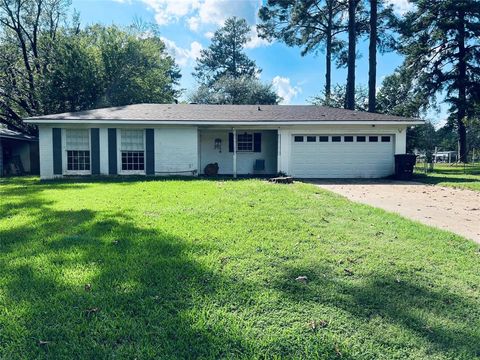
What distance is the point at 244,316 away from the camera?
259 cm

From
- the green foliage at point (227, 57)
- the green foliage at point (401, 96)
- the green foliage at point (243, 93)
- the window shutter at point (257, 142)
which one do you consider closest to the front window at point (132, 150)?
the window shutter at point (257, 142)

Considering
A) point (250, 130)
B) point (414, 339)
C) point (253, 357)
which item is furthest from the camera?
point (250, 130)

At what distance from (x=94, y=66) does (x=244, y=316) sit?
23.4m

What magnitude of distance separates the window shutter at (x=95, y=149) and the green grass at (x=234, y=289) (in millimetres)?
8200

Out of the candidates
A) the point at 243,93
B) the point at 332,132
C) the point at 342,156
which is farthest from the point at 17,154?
the point at 243,93

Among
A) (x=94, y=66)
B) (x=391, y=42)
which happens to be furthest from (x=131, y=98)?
(x=391, y=42)

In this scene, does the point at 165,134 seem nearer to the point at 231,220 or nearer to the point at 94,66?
the point at 231,220

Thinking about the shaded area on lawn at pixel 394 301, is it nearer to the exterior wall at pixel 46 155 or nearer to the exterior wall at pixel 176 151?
the exterior wall at pixel 176 151

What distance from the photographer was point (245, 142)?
51.8 feet

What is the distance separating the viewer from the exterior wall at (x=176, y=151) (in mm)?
13820

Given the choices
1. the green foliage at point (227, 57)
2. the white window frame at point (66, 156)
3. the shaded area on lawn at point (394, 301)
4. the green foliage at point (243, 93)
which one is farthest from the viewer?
the green foliage at point (227, 57)

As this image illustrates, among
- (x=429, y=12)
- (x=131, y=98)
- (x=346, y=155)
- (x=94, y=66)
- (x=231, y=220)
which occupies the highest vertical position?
(x=429, y=12)

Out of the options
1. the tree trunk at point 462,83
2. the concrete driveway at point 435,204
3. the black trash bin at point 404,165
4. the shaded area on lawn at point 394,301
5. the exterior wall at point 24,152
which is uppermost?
the tree trunk at point 462,83

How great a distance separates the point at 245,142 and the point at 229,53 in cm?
2880
